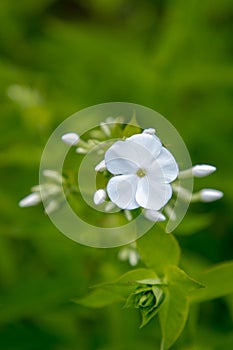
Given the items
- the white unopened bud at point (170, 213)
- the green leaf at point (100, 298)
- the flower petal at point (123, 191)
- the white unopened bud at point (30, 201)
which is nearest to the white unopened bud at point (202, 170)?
the white unopened bud at point (170, 213)

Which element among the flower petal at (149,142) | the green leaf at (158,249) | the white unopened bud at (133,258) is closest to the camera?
the flower petal at (149,142)

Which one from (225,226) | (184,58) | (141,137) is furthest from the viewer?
(184,58)

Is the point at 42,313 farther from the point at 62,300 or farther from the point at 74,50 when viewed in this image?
the point at 74,50

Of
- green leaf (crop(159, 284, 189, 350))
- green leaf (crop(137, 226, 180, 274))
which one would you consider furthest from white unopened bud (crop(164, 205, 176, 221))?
green leaf (crop(159, 284, 189, 350))

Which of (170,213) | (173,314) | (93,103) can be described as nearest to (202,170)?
(170,213)

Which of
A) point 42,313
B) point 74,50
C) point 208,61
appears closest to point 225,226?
point 208,61

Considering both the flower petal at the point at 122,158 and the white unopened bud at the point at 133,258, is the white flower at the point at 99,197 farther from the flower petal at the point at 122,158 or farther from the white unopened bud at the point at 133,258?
the white unopened bud at the point at 133,258

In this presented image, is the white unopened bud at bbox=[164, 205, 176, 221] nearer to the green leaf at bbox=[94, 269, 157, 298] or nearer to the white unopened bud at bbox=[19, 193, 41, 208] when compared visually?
the green leaf at bbox=[94, 269, 157, 298]
